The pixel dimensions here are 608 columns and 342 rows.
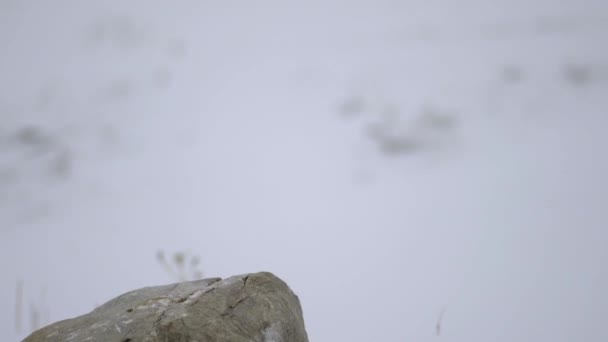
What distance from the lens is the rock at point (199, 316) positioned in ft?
19.0

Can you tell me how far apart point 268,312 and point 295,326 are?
517 mm

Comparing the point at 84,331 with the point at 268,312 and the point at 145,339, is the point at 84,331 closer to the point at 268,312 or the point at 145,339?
the point at 145,339

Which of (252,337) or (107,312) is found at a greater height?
(107,312)

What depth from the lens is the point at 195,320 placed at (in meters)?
5.86

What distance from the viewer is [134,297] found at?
7.00 metres

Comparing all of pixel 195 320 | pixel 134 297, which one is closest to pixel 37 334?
pixel 134 297

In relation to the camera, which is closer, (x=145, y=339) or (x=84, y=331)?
(x=145, y=339)

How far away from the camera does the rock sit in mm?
5781

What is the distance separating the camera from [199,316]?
5.94m

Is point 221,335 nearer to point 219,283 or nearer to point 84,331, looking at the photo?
point 219,283

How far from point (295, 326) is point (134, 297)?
2.15 meters

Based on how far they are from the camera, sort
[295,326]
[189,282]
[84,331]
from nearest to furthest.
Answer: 1. [84,331]
2. [295,326]
3. [189,282]

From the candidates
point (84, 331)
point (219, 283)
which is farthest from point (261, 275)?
point (84, 331)

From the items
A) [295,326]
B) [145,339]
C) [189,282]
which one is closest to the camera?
[145,339]
